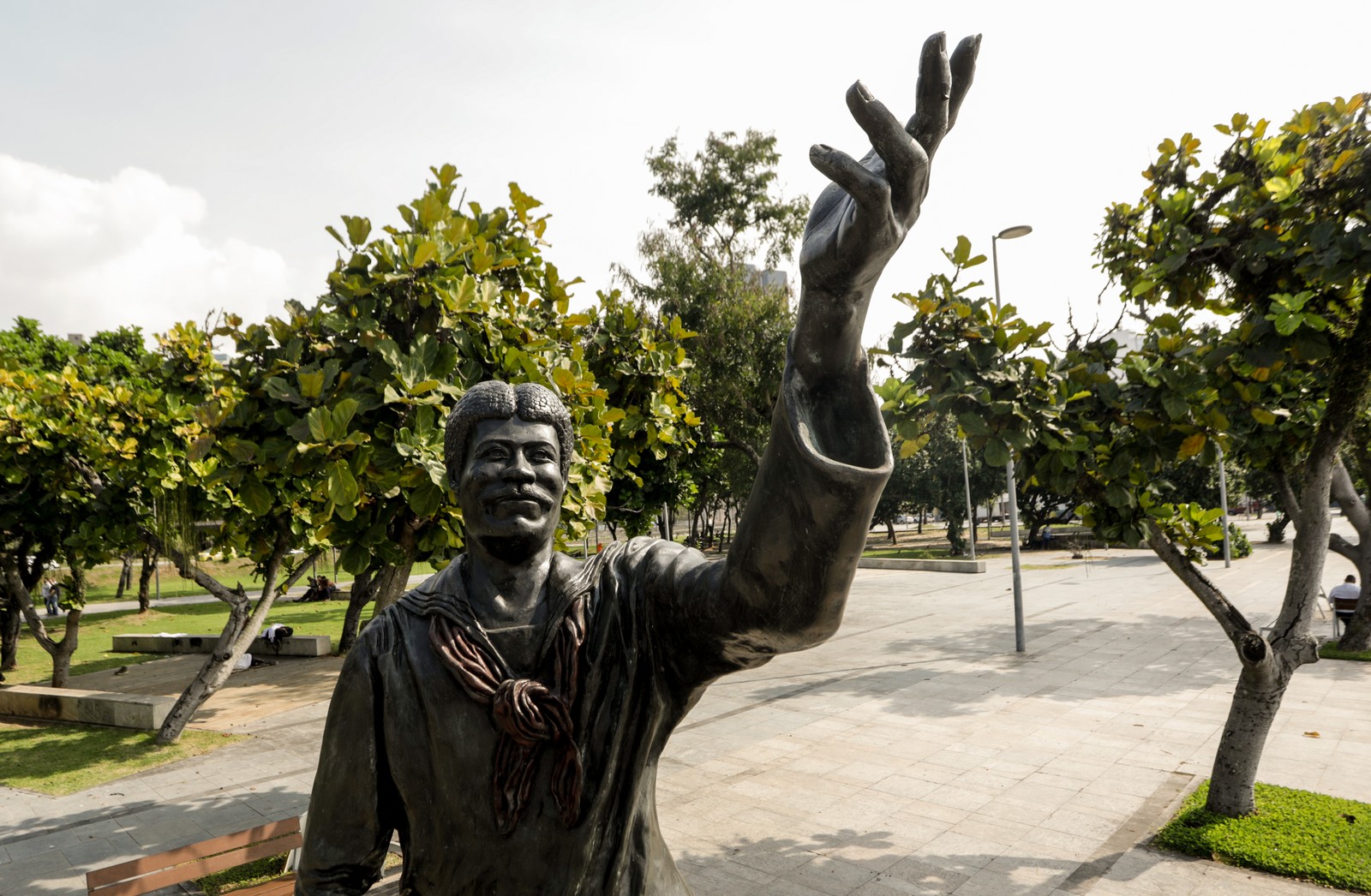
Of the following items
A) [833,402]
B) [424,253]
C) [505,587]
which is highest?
[424,253]

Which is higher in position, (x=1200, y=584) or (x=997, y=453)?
(x=997, y=453)

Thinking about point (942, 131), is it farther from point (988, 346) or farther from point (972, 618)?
point (972, 618)

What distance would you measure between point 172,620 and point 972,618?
19.3 metres

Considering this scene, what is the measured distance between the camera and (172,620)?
2128cm

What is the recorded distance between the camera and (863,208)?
3.72ft

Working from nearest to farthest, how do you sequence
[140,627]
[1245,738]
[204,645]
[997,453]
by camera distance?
[997,453]
[1245,738]
[204,645]
[140,627]

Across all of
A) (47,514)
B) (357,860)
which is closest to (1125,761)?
(357,860)

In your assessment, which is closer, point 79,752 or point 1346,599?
point 79,752

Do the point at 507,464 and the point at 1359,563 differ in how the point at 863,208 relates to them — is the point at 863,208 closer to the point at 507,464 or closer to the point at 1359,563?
the point at 507,464

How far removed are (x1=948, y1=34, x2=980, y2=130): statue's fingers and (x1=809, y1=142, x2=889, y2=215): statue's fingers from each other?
8.1 inches

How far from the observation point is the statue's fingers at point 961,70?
1.23 metres

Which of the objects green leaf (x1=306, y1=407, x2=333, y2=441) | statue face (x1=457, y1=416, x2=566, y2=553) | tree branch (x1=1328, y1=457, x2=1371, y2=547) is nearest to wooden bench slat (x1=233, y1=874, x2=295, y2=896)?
green leaf (x1=306, y1=407, x2=333, y2=441)

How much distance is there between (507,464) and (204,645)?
17.8 meters

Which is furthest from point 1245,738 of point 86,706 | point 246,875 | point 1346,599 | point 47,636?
point 47,636
